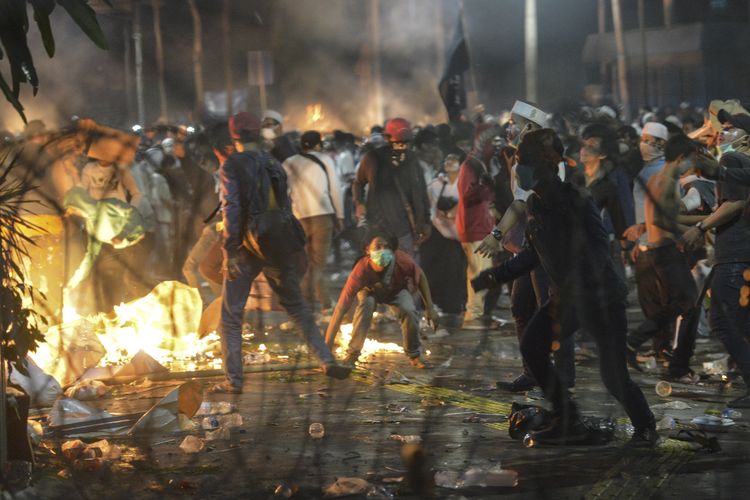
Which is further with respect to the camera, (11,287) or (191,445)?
(191,445)

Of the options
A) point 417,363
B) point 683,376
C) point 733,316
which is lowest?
point 683,376

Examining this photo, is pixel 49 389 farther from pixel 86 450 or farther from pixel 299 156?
pixel 299 156

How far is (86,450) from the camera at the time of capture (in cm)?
640

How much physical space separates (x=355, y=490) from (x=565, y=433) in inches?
58.1

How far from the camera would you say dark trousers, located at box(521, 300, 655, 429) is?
21.8 feet

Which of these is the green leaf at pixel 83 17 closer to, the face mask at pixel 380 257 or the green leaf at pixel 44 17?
the green leaf at pixel 44 17

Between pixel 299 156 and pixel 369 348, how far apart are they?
2.44m

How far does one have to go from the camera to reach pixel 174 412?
7141 millimetres

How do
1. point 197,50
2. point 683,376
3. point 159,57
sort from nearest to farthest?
point 683,376, point 159,57, point 197,50

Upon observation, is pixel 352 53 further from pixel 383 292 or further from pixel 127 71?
pixel 383 292

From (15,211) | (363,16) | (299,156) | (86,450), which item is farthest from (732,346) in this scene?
(363,16)

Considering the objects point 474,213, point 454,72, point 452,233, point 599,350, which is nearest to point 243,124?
point 599,350

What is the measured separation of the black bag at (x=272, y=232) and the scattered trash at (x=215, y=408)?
3.69 ft

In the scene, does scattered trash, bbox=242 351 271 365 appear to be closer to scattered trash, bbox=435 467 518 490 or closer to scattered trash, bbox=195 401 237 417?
scattered trash, bbox=195 401 237 417
